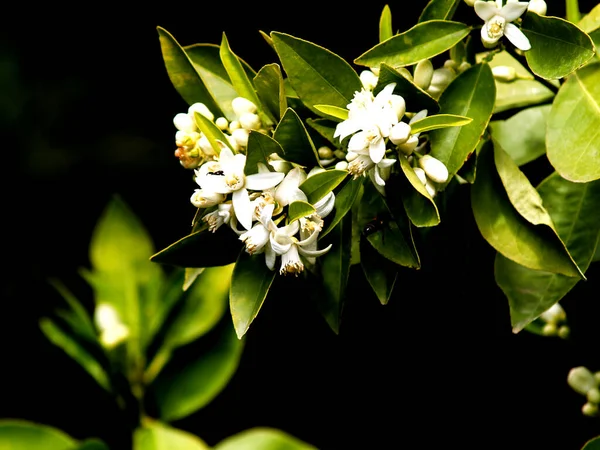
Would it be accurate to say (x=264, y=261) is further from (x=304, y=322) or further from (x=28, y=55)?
(x=28, y=55)

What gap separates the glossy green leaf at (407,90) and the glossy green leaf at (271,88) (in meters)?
0.08

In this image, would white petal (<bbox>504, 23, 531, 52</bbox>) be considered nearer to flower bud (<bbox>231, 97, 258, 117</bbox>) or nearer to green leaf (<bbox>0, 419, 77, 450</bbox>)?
flower bud (<bbox>231, 97, 258, 117</bbox>)

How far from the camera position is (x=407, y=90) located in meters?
0.51

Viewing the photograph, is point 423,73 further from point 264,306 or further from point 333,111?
point 264,306

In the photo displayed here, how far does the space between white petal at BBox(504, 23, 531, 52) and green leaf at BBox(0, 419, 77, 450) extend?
827 millimetres

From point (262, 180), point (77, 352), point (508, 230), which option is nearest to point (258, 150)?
point (262, 180)

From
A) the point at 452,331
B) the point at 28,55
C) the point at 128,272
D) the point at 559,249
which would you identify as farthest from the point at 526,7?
the point at 28,55

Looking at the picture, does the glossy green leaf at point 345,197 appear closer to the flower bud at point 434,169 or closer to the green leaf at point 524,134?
the flower bud at point 434,169

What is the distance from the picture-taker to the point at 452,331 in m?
1.00

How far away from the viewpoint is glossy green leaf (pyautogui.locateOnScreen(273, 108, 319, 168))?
50 cm

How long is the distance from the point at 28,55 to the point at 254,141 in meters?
1.03

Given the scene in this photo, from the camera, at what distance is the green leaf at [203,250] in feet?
1.78

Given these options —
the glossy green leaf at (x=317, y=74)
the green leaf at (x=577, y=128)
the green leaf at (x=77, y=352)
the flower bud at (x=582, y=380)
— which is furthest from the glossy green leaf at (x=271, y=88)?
the green leaf at (x=77, y=352)

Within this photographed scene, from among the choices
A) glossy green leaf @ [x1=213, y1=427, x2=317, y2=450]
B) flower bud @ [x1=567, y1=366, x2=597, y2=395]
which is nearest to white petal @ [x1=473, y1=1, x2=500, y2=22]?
flower bud @ [x1=567, y1=366, x2=597, y2=395]
